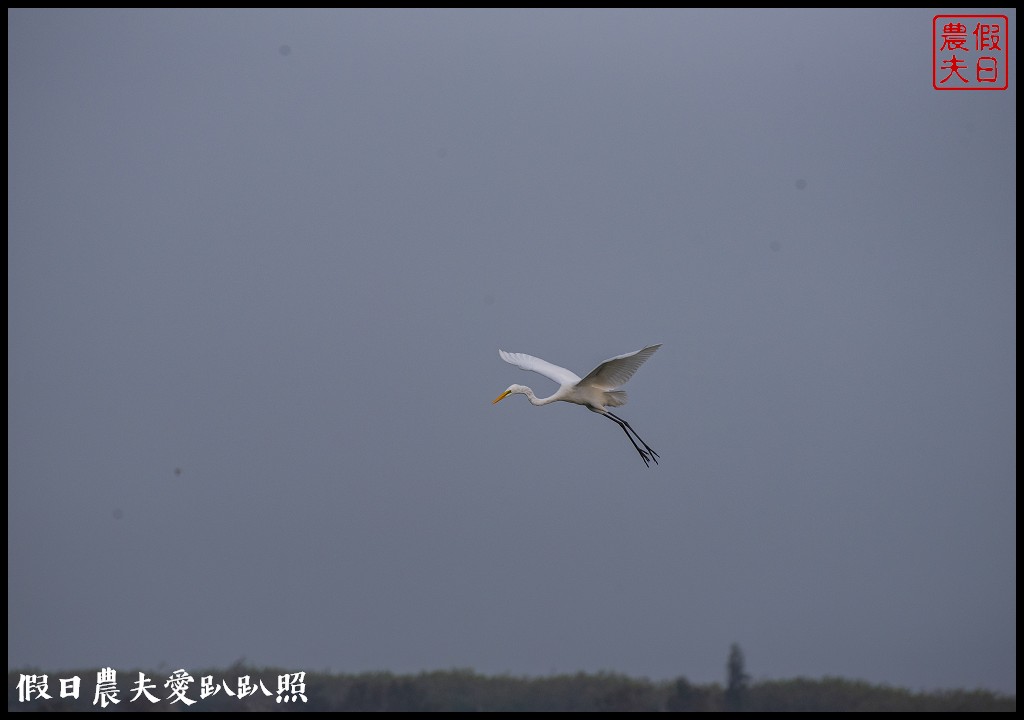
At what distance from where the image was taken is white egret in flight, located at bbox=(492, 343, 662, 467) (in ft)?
41.0

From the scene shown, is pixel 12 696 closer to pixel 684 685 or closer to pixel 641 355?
pixel 684 685

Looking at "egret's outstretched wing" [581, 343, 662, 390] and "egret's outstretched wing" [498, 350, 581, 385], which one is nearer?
"egret's outstretched wing" [581, 343, 662, 390]

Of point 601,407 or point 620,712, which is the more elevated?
point 601,407

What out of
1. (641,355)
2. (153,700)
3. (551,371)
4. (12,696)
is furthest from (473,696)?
(641,355)

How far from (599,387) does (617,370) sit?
1.51ft

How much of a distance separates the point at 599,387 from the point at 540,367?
1.30 metres

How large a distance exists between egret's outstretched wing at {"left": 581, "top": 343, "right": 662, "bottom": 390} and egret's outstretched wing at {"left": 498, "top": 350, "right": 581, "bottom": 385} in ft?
1.44

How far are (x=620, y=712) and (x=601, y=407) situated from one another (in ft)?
27.8

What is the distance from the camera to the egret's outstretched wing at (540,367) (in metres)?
13.7

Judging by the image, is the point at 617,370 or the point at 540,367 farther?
the point at 540,367

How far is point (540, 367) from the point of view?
1424 centimetres

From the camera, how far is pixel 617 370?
499 inches

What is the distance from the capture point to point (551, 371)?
14086mm

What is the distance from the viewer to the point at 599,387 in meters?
13.1
